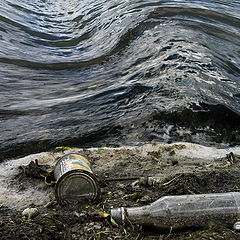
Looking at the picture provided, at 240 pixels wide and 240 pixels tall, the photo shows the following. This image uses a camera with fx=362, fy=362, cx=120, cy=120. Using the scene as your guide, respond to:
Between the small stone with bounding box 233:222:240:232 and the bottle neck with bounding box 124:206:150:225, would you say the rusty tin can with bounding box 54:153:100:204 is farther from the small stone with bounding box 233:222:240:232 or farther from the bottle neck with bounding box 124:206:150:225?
the small stone with bounding box 233:222:240:232

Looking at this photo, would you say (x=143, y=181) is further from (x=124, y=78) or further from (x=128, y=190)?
(x=124, y=78)

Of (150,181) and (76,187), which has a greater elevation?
(76,187)

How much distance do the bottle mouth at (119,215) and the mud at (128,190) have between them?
0.18ft

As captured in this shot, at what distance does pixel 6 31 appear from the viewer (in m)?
12.8

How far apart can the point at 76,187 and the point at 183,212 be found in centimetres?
109

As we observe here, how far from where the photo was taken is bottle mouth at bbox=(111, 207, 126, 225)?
3207 mm

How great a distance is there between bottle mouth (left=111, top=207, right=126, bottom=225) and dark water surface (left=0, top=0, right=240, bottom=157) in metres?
2.64

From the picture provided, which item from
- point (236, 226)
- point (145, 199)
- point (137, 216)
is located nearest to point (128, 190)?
point (145, 199)

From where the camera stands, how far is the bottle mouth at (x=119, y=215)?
126 inches

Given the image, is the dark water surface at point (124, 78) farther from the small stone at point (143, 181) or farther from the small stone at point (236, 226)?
the small stone at point (236, 226)

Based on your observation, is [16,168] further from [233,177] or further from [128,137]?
[233,177]

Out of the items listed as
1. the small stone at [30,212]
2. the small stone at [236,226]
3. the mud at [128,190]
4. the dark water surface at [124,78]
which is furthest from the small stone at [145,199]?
the dark water surface at [124,78]

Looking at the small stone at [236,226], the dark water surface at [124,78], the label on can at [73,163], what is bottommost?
the dark water surface at [124,78]

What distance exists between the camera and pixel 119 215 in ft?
10.6
